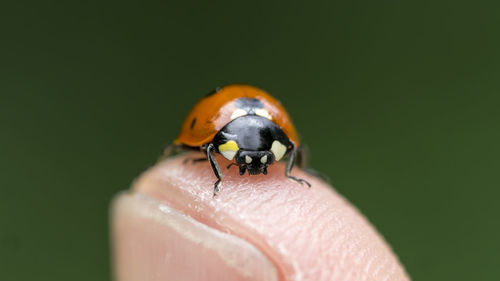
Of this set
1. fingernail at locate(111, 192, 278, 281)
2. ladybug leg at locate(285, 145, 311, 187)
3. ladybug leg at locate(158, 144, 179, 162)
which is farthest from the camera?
ladybug leg at locate(158, 144, 179, 162)

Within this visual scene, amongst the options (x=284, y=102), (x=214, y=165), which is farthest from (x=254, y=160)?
(x=284, y=102)

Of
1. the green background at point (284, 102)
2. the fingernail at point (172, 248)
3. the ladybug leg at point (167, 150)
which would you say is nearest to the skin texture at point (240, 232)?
the fingernail at point (172, 248)

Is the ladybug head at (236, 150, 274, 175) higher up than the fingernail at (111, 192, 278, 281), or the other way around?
the ladybug head at (236, 150, 274, 175)

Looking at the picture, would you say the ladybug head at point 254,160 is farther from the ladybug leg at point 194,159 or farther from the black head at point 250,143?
the ladybug leg at point 194,159

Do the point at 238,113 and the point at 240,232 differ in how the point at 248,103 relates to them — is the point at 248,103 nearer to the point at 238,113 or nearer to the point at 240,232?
the point at 238,113

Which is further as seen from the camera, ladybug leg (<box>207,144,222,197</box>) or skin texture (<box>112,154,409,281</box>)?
ladybug leg (<box>207,144,222,197</box>)

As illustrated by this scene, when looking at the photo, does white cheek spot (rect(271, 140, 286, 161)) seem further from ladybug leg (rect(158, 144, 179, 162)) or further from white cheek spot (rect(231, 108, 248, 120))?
ladybug leg (rect(158, 144, 179, 162))

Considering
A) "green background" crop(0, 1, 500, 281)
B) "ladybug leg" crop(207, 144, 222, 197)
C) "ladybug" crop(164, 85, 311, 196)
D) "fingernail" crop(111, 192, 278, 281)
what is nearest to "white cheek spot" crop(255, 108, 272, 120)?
"ladybug" crop(164, 85, 311, 196)
